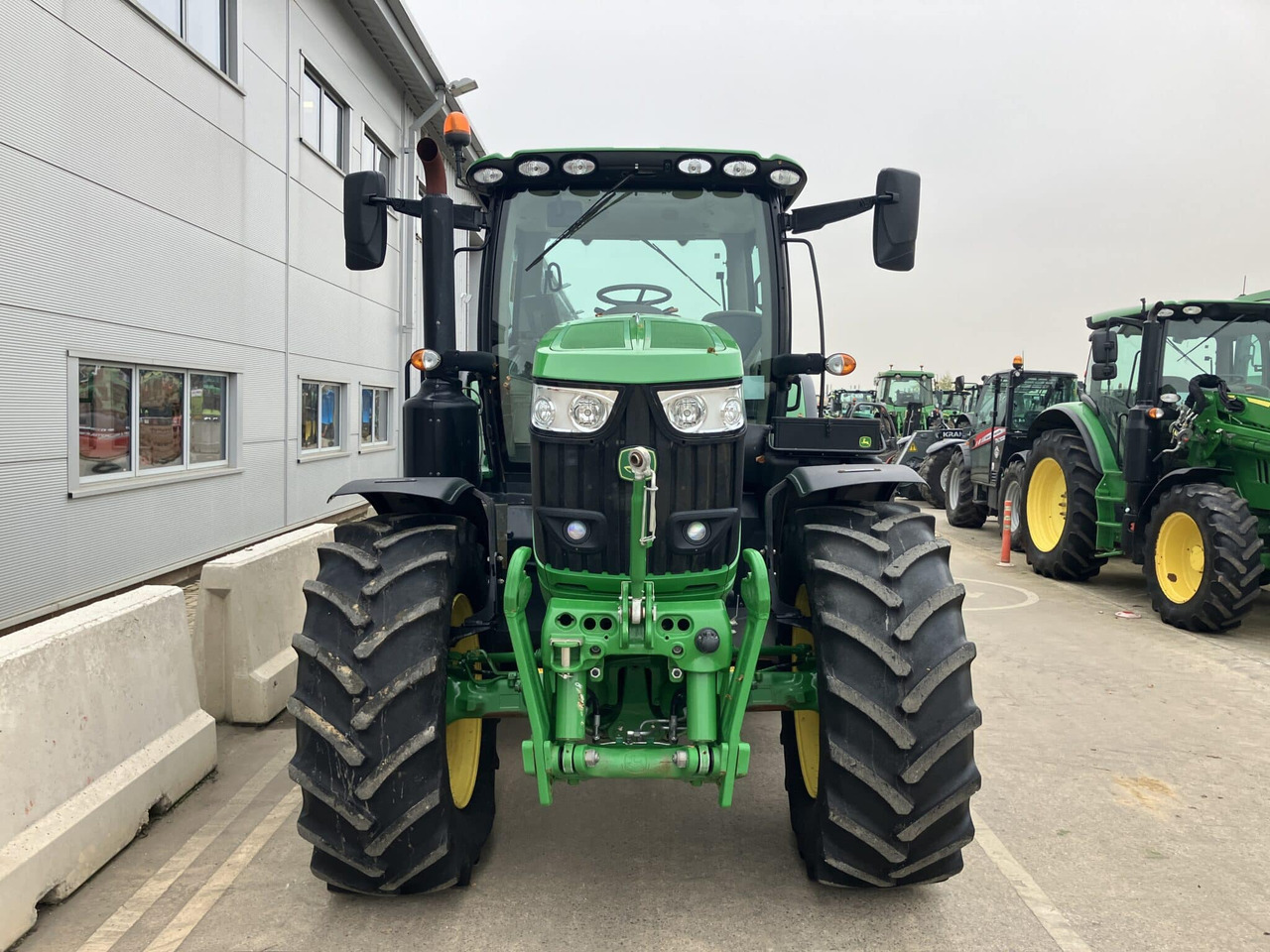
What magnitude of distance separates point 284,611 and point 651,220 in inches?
122

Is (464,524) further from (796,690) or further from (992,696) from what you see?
(992,696)

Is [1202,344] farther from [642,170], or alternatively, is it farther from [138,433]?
[138,433]

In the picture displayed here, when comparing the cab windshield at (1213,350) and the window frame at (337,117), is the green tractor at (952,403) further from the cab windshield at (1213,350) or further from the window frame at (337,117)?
the window frame at (337,117)

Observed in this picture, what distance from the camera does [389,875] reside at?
9.67ft

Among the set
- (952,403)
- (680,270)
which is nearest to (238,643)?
(680,270)

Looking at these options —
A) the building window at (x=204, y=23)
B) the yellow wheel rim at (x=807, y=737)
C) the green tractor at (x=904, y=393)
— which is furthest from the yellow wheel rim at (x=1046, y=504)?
the green tractor at (x=904, y=393)

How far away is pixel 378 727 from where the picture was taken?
113 inches

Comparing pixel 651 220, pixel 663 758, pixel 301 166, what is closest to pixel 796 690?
pixel 663 758

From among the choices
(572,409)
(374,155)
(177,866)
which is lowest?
(177,866)

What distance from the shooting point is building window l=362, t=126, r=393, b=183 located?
549 inches

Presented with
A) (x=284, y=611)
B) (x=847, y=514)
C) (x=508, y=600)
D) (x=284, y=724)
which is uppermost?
(x=847, y=514)

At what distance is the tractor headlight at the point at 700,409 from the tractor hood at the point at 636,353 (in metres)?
0.04

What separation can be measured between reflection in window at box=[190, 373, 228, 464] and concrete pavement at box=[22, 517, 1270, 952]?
4.70 meters

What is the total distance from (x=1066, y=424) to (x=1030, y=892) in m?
8.15
